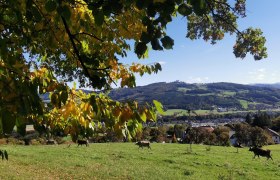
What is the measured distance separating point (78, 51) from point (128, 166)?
2531 cm

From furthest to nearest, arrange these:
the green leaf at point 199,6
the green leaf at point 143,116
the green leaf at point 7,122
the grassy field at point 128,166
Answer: the grassy field at point 128,166
the green leaf at point 143,116
the green leaf at point 199,6
the green leaf at point 7,122

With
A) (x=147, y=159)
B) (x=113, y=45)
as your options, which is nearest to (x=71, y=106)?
(x=113, y=45)

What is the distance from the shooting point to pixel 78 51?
596 centimetres

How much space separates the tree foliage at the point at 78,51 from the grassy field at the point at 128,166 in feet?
63.1

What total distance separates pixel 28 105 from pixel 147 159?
32086mm

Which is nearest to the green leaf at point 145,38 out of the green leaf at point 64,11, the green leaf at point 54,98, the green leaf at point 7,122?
the green leaf at point 64,11

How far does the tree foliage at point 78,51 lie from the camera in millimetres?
3742

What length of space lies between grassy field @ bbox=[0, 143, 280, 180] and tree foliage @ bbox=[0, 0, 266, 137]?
19.2 m

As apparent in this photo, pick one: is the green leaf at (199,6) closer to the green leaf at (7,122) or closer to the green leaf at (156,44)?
the green leaf at (156,44)

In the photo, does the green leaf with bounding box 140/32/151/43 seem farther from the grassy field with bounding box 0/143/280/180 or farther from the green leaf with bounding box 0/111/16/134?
the grassy field with bounding box 0/143/280/180

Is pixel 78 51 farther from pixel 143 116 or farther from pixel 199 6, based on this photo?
pixel 199 6

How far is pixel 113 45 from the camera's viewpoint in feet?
23.9

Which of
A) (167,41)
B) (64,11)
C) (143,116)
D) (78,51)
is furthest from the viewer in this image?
(78,51)

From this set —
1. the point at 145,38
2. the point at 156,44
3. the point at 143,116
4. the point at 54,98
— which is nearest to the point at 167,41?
the point at 156,44
